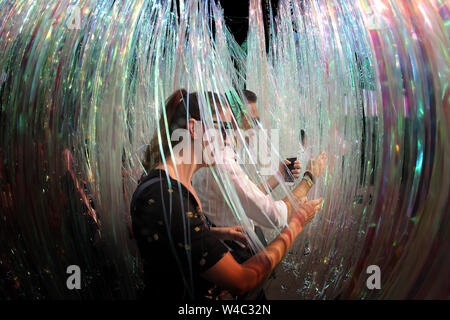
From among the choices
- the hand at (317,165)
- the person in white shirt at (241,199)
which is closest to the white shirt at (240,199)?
the person in white shirt at (241,199)

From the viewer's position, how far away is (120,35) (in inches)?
26.3

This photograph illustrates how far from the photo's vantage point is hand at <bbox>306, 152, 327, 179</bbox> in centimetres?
86

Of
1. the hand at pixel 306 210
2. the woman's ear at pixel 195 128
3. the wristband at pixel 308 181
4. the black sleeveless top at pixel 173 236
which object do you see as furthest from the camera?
the wristband at pixel 308 181

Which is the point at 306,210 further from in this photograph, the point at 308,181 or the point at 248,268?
the point at 248,268

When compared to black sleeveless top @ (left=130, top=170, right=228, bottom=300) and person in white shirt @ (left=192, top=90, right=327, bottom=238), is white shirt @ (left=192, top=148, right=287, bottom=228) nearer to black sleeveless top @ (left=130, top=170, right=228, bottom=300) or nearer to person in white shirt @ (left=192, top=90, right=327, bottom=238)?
person in white shirt @ (left=192, top=90, right=327, bottom=238)

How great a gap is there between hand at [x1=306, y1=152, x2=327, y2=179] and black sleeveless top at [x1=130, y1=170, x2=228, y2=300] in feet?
1.59

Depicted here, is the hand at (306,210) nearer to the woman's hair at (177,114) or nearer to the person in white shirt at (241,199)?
the person in white shirt at (241,199)

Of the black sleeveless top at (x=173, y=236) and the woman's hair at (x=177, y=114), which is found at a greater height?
the woman's hair at (x=177, y=114)

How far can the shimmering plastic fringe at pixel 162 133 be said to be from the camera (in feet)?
1.59

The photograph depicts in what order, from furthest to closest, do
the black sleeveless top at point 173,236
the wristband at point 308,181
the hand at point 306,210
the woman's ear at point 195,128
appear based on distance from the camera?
1. the wristband at point 308,181
2. the hand at point 306,210
3. the woman's ear at point 195,128
4. the black sleeveless top at point 173,236

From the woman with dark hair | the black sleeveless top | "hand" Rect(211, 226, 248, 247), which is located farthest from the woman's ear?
"hand" Rect(211, 226, 248, 247)

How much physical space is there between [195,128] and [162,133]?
0.08m

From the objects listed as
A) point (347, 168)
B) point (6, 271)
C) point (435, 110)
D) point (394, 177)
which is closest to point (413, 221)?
point (394, 177)
